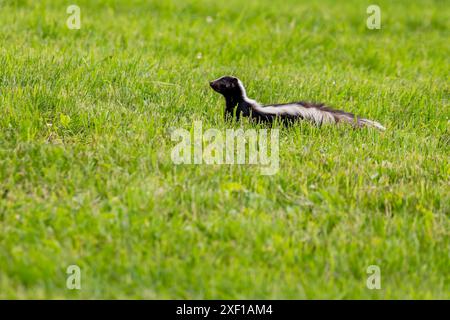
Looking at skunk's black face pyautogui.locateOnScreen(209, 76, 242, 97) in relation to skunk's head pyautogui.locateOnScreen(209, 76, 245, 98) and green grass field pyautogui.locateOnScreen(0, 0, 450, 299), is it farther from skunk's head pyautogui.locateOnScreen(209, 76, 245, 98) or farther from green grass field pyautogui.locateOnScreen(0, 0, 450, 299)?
green grass field pyautogui.locateOnScreen(0, 0, 450, 299)

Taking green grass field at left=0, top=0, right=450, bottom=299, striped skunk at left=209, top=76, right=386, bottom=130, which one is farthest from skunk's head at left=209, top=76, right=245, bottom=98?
green grass field at left=0, top=0, right=450, bottom=299

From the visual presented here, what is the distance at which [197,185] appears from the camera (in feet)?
20.7

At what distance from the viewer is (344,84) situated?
9.55 m

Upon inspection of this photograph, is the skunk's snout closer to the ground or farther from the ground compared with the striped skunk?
farther from the ground

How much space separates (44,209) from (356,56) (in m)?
6.67

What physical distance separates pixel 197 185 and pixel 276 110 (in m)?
2.03

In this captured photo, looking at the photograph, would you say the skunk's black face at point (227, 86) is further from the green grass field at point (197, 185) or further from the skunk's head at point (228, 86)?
the green grass field at point (197, 185)

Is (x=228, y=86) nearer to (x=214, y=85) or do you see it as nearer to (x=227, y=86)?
(x=227, y=86)

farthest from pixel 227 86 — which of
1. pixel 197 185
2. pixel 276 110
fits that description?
pixel 197 185

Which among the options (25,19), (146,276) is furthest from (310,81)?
(146,276)

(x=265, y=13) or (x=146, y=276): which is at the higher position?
(x=265, y=13)

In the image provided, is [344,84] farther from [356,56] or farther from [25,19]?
[25,19]

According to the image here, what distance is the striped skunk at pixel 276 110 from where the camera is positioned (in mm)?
7996

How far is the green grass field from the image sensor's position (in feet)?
17.4
